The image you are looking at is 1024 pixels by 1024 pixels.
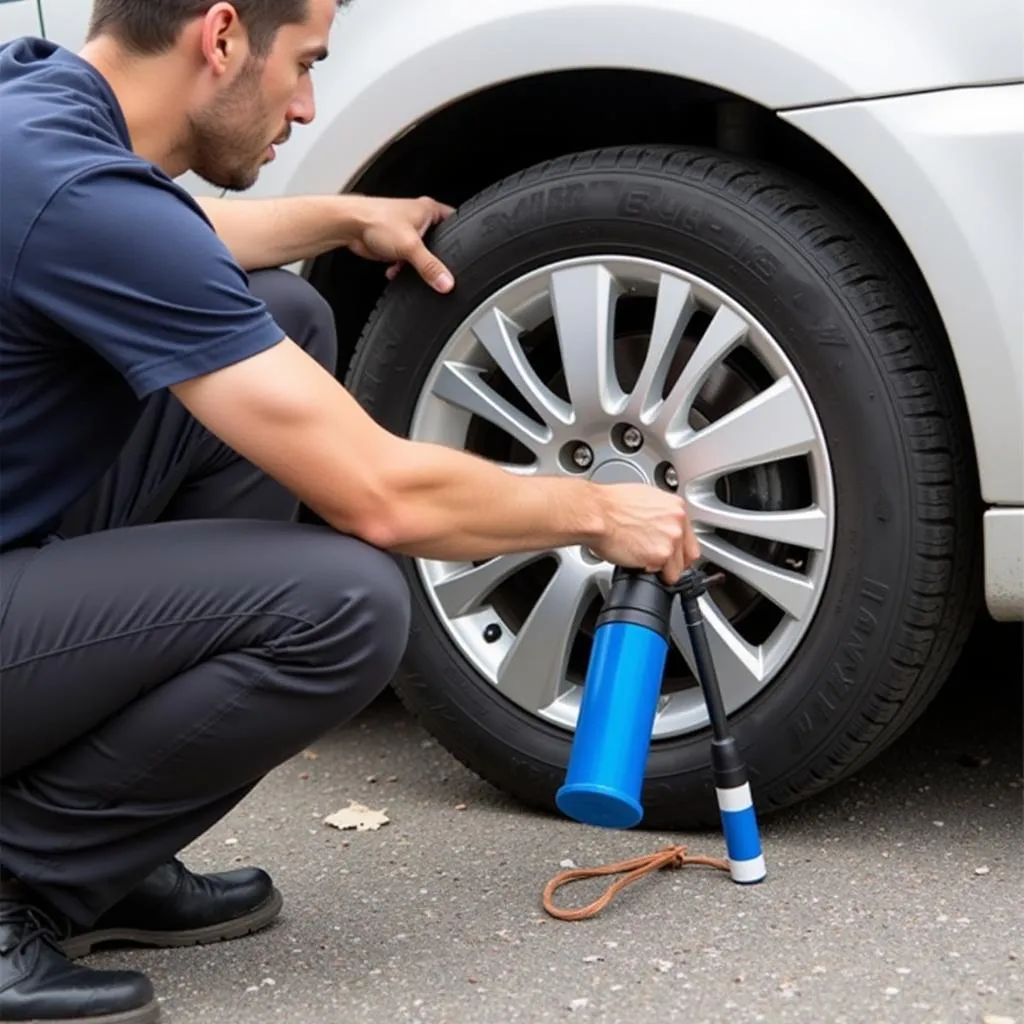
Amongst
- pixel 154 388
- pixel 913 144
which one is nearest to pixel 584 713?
pixel 154 388

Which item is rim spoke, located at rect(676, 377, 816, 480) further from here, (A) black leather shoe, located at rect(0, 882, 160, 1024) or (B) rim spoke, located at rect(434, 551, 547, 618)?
(A) black leather shoe, located at rect(0, 882, 160, 1024)

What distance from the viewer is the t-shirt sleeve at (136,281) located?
1.71 metres

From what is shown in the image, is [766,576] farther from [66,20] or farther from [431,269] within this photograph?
[66,20]

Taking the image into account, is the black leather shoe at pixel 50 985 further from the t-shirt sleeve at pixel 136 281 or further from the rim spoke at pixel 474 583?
the rim spoke at pixel 474 583

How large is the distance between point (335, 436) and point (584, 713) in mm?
474

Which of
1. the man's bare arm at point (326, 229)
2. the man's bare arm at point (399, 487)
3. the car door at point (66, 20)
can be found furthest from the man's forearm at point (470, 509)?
the car door at point (66, 20)

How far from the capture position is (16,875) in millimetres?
1893

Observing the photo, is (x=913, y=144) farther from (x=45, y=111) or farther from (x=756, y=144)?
(x=45, y=111)

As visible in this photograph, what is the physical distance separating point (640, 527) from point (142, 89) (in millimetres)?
793

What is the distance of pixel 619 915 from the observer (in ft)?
6.81

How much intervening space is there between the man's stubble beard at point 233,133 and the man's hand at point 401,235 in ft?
0.97

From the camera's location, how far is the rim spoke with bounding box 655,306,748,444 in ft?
7.29

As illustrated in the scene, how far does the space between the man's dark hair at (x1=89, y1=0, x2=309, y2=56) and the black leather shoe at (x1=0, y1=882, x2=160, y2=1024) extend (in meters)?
1.00

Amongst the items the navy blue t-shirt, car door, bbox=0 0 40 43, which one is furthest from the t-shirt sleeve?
car door, bbox=0 0 40 43
